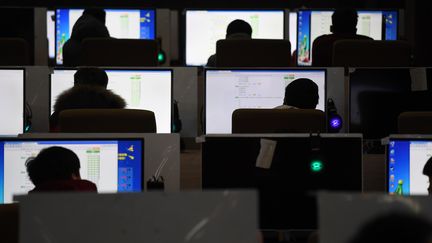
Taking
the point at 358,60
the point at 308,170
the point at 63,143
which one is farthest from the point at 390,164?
the point at 358,60

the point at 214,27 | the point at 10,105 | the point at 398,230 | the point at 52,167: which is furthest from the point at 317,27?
the point at 398,230

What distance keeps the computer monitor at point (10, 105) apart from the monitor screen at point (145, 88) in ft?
0.90

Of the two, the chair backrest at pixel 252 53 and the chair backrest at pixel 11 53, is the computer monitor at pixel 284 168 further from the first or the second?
the chair backrest at pixel 11 53

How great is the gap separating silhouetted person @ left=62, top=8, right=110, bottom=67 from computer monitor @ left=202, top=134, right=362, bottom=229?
2.89 meters

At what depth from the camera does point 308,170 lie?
10.7 feet

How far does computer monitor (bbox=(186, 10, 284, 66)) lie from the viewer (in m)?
7.60

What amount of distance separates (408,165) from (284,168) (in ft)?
2.10

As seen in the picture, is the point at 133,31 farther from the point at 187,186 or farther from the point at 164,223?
the point at 164,223

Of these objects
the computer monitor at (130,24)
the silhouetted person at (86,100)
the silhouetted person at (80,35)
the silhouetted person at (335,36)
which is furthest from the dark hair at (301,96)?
the computer monitor at (130,24)

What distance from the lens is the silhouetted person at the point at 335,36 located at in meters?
6.02

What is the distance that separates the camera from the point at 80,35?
6.26 metres

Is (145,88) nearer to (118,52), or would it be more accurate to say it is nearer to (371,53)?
(118,52)

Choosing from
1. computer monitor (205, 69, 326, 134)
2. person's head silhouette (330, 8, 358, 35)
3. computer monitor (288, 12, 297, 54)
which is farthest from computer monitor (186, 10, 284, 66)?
computer monitor (205, 69, 326, 134)

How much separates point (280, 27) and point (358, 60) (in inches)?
98.6
